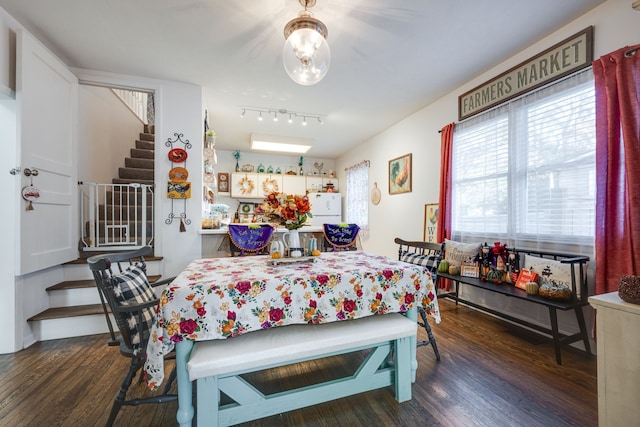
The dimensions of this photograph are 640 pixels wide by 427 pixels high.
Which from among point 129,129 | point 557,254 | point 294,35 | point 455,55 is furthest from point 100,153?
point 557,254

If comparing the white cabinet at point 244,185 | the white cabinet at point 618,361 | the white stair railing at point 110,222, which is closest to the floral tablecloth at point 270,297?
the white cabinet at point 618,361

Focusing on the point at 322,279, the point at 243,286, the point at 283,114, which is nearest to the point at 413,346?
the point at 322,279

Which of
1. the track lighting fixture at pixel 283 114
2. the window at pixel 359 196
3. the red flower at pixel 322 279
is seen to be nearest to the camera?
the red flower at pixel 322 279

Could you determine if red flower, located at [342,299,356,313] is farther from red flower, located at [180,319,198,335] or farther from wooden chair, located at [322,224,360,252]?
wooden chair, located at [322,224,360,252]

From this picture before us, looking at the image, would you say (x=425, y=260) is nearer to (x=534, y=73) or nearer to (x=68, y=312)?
(x=534, y=73)

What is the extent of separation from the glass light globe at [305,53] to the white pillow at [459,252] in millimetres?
2225

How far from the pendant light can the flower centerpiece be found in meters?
0.86

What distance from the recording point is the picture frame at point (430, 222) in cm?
356

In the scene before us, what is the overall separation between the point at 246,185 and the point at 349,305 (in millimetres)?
4948

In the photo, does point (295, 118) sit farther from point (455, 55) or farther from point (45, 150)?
point (45, 150)

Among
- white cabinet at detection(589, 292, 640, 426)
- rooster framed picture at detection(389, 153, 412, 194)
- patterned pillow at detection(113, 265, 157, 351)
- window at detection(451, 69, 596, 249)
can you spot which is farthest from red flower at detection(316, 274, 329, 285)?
rooster framed picture at detection(389, 153, 412, 194)

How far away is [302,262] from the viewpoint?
1790 millimetres

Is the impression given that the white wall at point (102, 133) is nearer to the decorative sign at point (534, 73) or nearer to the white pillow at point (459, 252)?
the white pillow at point (459, 252)

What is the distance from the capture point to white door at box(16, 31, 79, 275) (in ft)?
6.86
